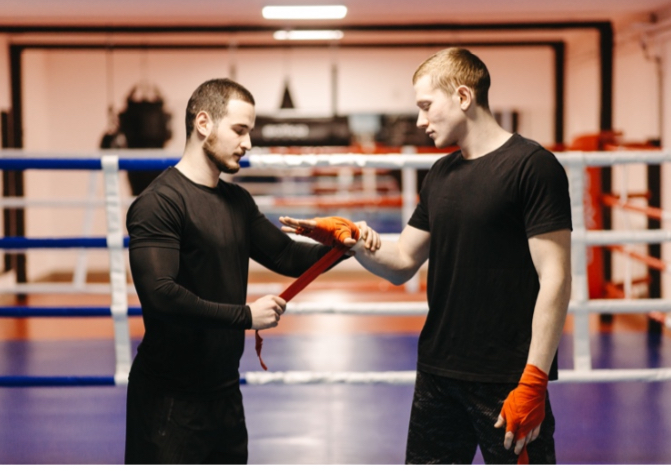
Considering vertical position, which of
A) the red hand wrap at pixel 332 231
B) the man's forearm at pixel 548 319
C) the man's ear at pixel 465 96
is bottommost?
the man's forearm at pixel 548 319

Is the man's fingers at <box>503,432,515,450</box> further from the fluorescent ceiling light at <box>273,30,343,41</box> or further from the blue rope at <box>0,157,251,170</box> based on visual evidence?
the fluorescent ceiling light at <box>273,30,343,41</box>

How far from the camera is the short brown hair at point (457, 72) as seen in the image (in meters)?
1.92

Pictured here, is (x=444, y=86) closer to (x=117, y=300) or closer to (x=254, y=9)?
(x=117, y=300)

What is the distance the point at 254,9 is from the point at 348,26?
860 millimetres

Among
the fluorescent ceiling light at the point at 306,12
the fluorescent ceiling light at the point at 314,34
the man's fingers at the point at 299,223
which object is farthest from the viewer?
the fluorescent ceiling light at the point at 314,34

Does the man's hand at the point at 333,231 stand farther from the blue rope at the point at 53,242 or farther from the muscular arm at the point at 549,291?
the blue rope at the point at 53,242

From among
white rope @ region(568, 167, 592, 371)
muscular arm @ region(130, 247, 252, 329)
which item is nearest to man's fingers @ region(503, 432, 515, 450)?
muscular arm @ region(130, 247, 252, 329)

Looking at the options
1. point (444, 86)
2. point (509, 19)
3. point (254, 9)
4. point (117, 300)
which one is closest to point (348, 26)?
point (254, 9)

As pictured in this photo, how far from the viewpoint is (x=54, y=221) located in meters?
9.89

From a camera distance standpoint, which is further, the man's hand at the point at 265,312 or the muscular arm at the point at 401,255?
the muscular arm at the point at 401,255

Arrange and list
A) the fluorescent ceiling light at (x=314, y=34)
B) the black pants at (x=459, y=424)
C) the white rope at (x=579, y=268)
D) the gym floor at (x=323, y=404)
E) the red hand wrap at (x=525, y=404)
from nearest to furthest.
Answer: the red hand wrap at (x=525, y=404) < the black pants at (x=459, y=424) < the white rope at (x=579, y=268) < the gym floor at (x=323, y=404) < the fluorescent ceiling light at (x=314, y=34)

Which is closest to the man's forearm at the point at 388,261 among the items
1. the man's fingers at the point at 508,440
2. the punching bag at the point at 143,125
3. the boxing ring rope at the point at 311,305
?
the man's fingers at the point at 508,440

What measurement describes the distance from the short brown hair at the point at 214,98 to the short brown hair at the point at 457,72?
1.63ft

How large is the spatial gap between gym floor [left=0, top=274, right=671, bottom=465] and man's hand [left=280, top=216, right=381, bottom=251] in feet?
4.08
